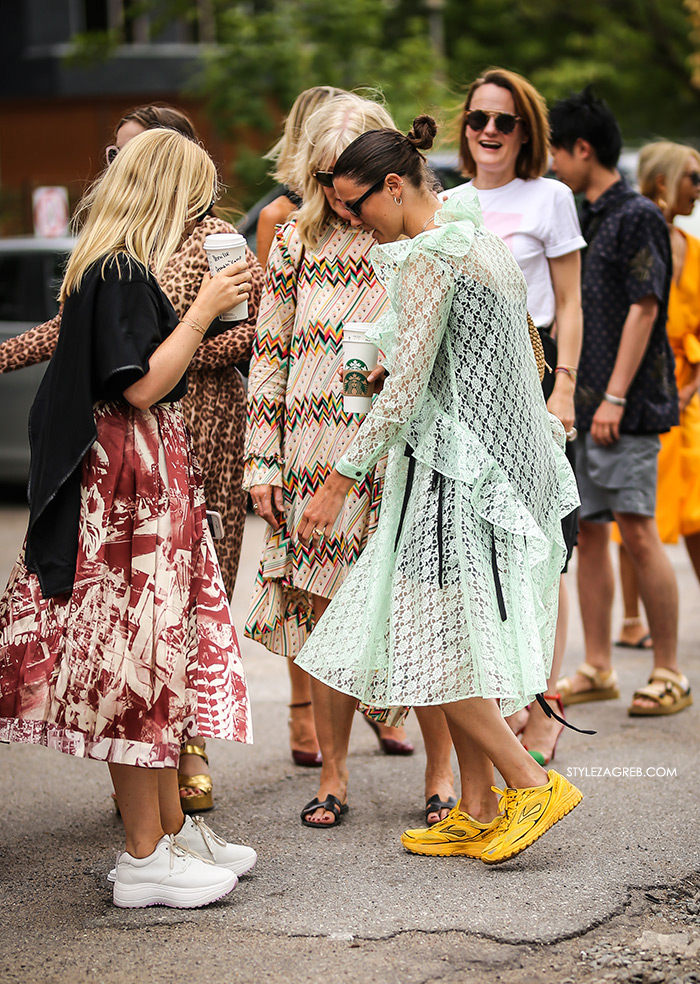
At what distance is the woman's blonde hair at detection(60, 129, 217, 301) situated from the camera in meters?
3.16

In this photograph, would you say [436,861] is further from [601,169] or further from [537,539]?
[601,169]

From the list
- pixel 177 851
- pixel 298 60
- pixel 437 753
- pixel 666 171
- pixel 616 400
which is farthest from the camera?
pixel 298 60

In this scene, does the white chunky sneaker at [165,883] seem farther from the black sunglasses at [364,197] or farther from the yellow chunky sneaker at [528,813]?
the black sunglasses at [364,197]

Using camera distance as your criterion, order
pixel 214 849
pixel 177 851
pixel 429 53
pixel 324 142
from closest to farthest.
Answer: pixel 177 851
pixel 214 849
pixel 324 142
pixel 429 53

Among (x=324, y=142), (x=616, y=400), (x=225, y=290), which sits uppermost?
(x=324, y=142)

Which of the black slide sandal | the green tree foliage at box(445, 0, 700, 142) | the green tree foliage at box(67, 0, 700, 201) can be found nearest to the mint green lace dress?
the black slide sandal

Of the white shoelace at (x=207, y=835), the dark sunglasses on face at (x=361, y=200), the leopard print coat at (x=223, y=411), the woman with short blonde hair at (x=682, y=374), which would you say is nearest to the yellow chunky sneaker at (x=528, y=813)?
the white shoelace at (x=207, y=835)

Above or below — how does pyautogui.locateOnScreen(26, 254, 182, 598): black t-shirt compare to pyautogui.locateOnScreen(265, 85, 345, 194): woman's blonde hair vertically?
below

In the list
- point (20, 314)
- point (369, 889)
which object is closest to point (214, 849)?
point (369, 889)

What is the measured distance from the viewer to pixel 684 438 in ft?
18.5

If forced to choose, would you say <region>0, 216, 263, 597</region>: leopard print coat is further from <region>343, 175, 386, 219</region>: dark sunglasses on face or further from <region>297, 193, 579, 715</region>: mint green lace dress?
<region>297, 193, 579, 715</region>: mint green lace dress

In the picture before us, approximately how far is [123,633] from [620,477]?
240cm

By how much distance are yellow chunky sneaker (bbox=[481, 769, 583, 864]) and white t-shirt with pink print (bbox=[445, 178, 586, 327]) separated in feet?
5.45

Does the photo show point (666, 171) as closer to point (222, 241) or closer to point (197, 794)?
point (222, 241)
